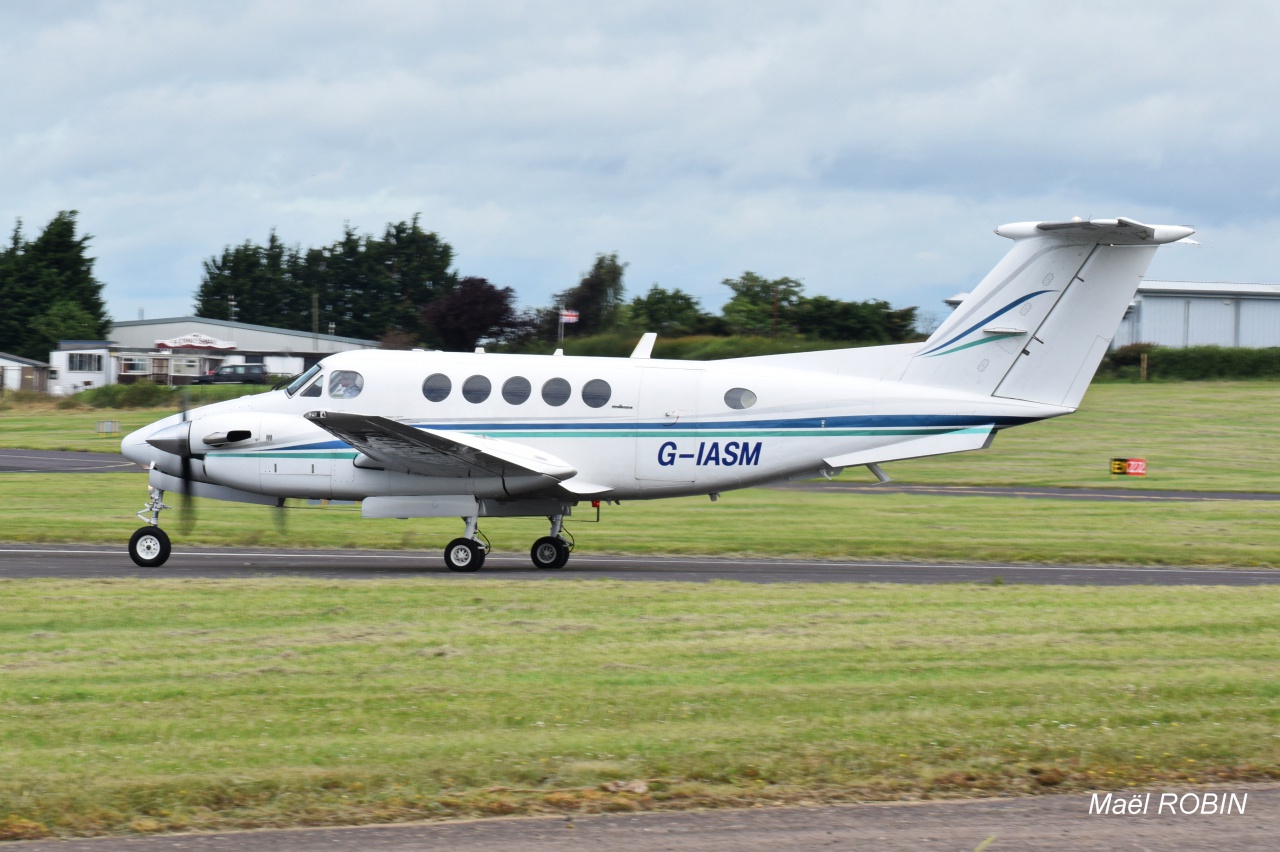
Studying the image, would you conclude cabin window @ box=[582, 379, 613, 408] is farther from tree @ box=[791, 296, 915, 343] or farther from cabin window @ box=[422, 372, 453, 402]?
tree @ box=[791, 296, 915, 343]

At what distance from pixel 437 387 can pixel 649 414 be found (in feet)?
11.0

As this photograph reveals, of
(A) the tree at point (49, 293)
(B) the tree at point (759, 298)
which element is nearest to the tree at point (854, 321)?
(B) the tree at point (759, 298)

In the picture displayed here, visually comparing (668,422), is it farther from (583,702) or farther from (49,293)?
(49,293)

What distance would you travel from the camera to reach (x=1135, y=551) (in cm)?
2333

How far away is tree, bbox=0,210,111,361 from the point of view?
97.4m

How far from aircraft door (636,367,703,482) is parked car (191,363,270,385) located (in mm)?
58793

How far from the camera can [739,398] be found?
770 inches

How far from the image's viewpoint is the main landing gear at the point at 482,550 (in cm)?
1942

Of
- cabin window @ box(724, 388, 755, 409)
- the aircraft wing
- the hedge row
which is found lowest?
the aircraft wing

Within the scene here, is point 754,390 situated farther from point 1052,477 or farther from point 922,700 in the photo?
point 1052,477

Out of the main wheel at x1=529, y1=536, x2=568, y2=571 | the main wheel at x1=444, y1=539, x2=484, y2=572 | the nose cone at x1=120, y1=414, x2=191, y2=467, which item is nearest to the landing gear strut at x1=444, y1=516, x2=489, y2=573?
the main wheel at x1=444, y1=539, x2=484, y2=572

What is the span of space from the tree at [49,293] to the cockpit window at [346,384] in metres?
86.0

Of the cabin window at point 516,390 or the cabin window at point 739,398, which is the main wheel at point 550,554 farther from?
the cabin window at point 739,398

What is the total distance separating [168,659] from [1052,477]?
34060 mm
